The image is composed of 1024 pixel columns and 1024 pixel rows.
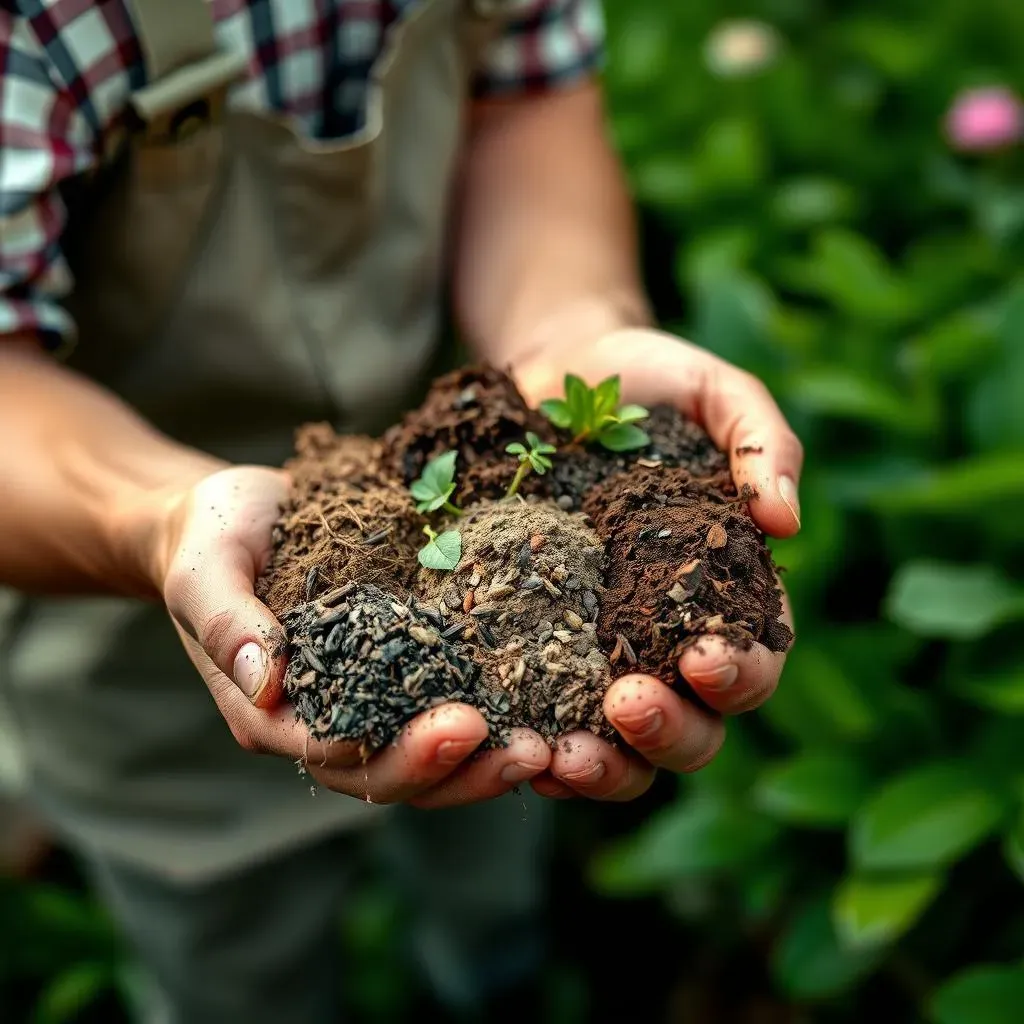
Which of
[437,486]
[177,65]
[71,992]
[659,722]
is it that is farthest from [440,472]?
[71,992]

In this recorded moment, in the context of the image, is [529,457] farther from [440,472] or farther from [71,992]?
[71,992]

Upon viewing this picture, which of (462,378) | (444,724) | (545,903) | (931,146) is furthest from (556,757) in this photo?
(931,146)

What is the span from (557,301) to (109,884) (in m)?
1.36

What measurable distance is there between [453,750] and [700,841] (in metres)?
1.08

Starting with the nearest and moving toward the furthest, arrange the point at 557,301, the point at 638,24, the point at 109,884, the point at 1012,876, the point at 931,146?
the point at 557,301 → the point at 1012,876 → the point at 109,884 → the point at 931,146 → the point at 638,24

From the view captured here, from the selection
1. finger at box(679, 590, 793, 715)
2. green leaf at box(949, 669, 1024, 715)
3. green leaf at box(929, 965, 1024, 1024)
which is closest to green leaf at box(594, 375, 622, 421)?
finger at box(679, 590, 793, 715)

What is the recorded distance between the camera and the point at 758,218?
2.62 metres

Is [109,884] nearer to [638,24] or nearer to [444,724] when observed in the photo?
[444,724]

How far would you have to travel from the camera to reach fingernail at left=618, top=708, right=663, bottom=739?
1.00 m

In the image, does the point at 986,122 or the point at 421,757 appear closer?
the point at 421,757

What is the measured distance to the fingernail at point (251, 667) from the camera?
3.38ft

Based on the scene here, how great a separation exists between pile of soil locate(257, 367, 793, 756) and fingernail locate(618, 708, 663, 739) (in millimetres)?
52

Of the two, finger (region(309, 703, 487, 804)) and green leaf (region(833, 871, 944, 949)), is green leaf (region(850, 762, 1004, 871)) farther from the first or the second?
finger (region(309, 703, 487, 804))

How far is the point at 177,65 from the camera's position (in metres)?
1.33
